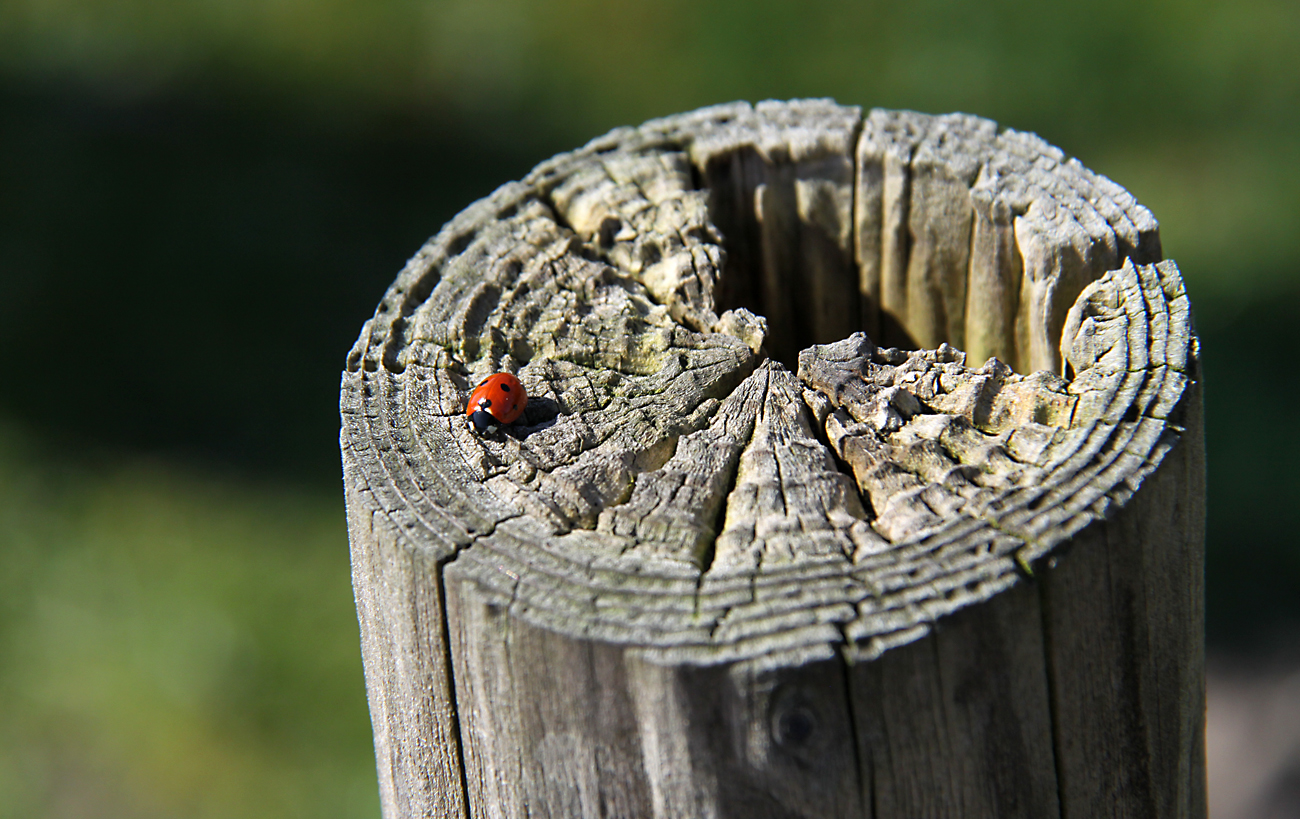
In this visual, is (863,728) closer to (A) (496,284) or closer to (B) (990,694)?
(B) (990,694)

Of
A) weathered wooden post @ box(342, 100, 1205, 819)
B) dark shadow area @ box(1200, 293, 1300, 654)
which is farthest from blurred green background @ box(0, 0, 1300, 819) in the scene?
weathered wooden post @ box(342, 100, 1205, 819)

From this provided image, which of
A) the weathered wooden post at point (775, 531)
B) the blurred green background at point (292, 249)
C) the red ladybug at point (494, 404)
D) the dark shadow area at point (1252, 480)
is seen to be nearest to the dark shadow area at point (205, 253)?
the blurred green background at point (292, 249)

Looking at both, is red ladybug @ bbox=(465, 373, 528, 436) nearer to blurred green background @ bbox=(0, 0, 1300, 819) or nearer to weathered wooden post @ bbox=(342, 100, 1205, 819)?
weathered wooden post @ bbox=(342, 100, 1205, 819)

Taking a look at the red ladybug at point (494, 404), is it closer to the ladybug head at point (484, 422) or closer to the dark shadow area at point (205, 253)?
the ladybug head at point (484, 422)

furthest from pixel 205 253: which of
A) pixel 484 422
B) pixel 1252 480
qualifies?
pixel 1252 480

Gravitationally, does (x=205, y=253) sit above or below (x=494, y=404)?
above

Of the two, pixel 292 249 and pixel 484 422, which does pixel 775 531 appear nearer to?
pixel 484 422

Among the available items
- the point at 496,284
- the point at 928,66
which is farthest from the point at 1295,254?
the point at 496,284
